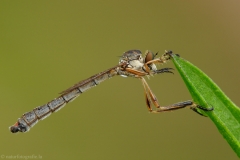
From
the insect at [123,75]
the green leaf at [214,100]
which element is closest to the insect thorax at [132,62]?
the insect at [123,75]

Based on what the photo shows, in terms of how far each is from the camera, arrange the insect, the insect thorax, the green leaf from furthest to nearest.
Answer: the insect thorax
the insect
the green leaf

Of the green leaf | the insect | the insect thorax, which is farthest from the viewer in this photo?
A: the insect thorax

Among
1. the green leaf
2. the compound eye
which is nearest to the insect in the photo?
the compound eye

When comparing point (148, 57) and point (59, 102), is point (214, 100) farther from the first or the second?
point (59, 102)

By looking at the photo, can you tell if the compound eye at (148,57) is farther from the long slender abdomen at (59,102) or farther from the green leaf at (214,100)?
the green leaf at (214,100)

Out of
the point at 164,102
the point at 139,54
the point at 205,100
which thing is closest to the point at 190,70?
the point at 205,100

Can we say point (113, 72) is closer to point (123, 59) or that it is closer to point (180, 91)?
point (123, 59)

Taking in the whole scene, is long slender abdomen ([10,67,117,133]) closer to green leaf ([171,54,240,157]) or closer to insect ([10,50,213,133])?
insect ([10,50,213,133])

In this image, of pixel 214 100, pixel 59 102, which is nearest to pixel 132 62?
pixel 59 102

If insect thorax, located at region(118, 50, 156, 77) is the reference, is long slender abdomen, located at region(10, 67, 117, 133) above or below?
above
